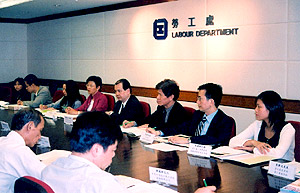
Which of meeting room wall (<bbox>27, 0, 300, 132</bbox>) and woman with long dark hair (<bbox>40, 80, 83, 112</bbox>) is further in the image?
woman with long dark hair (<bbox>40, 80, 83, 112</bbox>)

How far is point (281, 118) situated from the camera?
3693 mm

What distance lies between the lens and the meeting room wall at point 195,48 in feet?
18.0

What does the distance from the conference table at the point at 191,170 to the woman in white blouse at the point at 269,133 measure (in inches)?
19.4

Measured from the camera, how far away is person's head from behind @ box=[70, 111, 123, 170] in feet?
6.22

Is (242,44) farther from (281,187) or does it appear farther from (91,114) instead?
(91,114)

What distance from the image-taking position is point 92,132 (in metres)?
1.89

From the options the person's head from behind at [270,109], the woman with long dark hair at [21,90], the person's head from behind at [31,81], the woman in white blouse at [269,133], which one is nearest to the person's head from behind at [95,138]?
the woman in white blouse at [269,133]

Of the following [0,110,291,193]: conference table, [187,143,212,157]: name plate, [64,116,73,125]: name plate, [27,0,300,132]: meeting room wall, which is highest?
[27,0,300,132]: meeting room wall

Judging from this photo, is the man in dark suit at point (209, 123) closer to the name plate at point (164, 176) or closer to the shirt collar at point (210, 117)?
the shirt collar at point (210, 117)

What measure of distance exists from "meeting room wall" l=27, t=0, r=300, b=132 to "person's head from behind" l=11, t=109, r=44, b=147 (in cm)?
367

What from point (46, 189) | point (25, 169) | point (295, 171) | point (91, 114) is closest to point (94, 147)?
point (91, 114)

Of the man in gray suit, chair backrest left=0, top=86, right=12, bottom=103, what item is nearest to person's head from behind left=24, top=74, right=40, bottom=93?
the man in gray suit

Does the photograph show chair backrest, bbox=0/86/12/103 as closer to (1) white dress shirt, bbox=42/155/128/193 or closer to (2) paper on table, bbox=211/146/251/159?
(2) paper on table, bbox=211/146/251/159

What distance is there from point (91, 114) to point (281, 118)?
229cm
